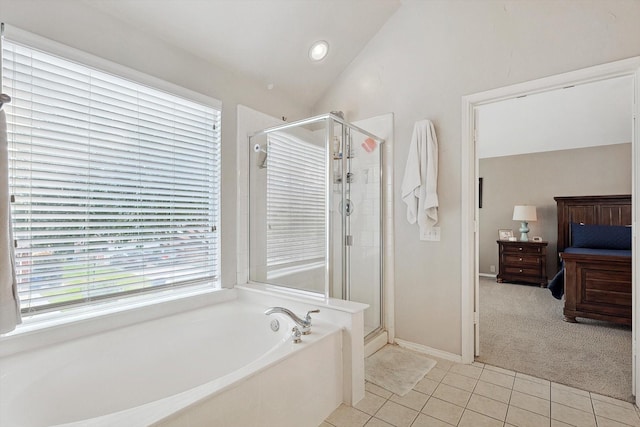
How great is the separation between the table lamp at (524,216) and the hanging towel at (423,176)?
141 inches

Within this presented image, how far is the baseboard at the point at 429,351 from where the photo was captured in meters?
2.49

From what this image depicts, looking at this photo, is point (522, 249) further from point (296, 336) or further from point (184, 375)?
point (184, 375)

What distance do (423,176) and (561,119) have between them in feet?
10.2

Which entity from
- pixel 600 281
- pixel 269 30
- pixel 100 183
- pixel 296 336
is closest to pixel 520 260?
pixel 600 281

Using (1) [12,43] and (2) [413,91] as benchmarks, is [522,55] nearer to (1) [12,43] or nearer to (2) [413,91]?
(2) [413,91]

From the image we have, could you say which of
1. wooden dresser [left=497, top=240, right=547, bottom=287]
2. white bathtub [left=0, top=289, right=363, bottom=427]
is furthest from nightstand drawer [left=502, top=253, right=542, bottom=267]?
white bathtub [left=0, top=289, right=363, bottom=427]

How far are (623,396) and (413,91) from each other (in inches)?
100

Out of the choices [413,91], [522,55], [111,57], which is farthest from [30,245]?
[522,55]

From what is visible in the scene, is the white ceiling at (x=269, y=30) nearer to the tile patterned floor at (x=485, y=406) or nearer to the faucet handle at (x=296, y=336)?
the faucet handle at (x=296, y=336)

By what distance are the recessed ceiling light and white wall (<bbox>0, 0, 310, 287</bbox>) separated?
446 mm

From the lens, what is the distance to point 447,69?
8.33ft

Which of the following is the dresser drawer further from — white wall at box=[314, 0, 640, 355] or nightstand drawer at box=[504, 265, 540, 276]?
white wall at box=[314, 0, 640, 355]

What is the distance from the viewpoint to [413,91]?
271 centimetres

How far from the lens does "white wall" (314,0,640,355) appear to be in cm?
204
